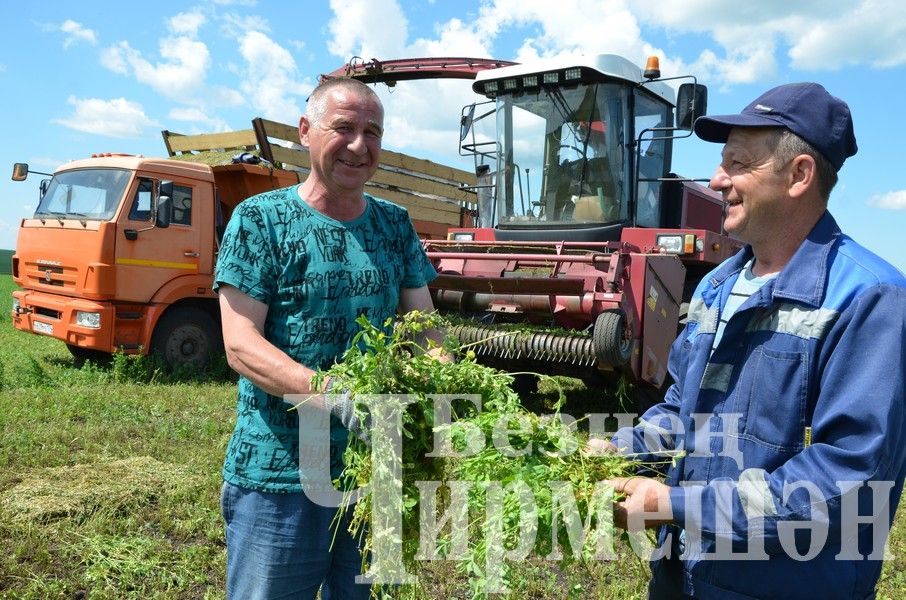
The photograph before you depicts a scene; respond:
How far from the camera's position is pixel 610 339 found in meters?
5.28

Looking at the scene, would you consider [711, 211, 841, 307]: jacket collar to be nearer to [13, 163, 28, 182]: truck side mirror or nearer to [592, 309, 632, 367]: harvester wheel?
[592, 309, 632, 367]: harvester wheel

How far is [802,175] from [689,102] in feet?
15.6

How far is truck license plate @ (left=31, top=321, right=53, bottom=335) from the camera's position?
8.21 m

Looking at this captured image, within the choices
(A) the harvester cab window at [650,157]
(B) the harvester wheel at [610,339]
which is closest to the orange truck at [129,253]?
(A) the harvester cab window at [650,157]

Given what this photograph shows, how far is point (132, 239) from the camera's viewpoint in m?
8.08

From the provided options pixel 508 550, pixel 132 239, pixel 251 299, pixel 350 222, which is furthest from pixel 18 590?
pixel 132 239

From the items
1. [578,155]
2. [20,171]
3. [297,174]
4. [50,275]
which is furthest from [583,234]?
[20,171]

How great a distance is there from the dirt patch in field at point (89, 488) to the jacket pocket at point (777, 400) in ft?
12.4

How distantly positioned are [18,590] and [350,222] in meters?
2.58

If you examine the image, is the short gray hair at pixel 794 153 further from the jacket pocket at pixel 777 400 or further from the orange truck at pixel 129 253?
the orange truck at pixel 129 253

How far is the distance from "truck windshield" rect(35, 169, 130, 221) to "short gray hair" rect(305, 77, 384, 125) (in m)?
6.73

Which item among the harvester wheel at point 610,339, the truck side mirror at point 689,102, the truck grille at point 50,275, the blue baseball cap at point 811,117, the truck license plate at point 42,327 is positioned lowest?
the truck license plate at point 42,327

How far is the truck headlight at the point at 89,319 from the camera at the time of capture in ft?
25.7

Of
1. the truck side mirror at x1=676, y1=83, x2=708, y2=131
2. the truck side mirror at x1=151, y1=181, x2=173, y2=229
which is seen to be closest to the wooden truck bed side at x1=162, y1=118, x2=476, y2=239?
the truck side mirror at x1=151, y1=181, x2=173, y2=229
